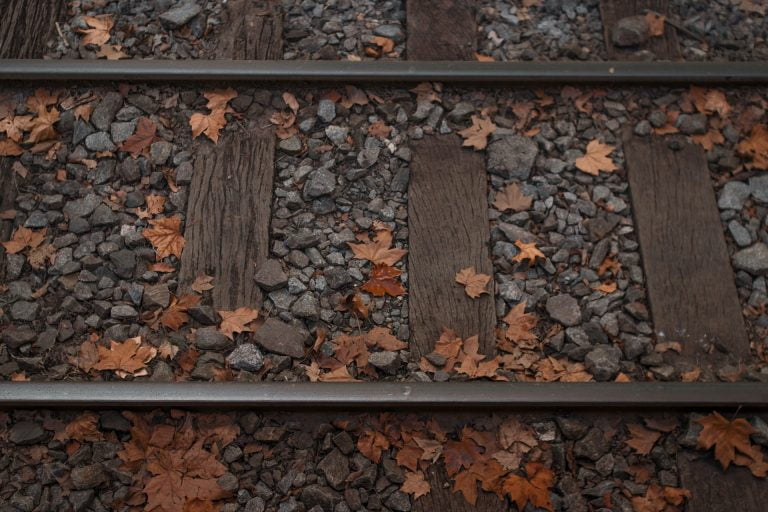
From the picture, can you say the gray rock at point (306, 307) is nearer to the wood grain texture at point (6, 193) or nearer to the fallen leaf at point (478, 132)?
the fallen leaf at point (478, 132)

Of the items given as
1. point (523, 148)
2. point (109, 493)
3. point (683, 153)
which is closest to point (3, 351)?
point (109, 493)

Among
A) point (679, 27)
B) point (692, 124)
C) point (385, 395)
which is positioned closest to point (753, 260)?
point (692, 124)

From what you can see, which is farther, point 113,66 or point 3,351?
point 113,66

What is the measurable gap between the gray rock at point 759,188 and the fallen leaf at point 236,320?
8.90 feet

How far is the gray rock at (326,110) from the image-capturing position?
4.73 m

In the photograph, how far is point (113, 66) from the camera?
477cm

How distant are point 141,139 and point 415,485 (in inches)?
93.7

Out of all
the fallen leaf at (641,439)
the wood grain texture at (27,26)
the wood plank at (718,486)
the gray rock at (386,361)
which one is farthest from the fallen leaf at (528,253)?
the wood grain texture at (27,26)

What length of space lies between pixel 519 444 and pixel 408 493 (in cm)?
54

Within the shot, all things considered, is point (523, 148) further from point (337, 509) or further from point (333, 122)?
point (337, 509)

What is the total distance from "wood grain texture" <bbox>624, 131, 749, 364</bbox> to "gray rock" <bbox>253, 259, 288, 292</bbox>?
1.83 metres

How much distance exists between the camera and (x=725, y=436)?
12.4ft

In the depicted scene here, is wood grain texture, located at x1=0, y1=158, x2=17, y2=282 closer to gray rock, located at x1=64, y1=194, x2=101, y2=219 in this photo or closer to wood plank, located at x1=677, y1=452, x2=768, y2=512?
gray rock, located at x1=64, y1=194, x2=101, y2=219

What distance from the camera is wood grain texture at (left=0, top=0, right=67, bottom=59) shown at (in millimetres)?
4938
